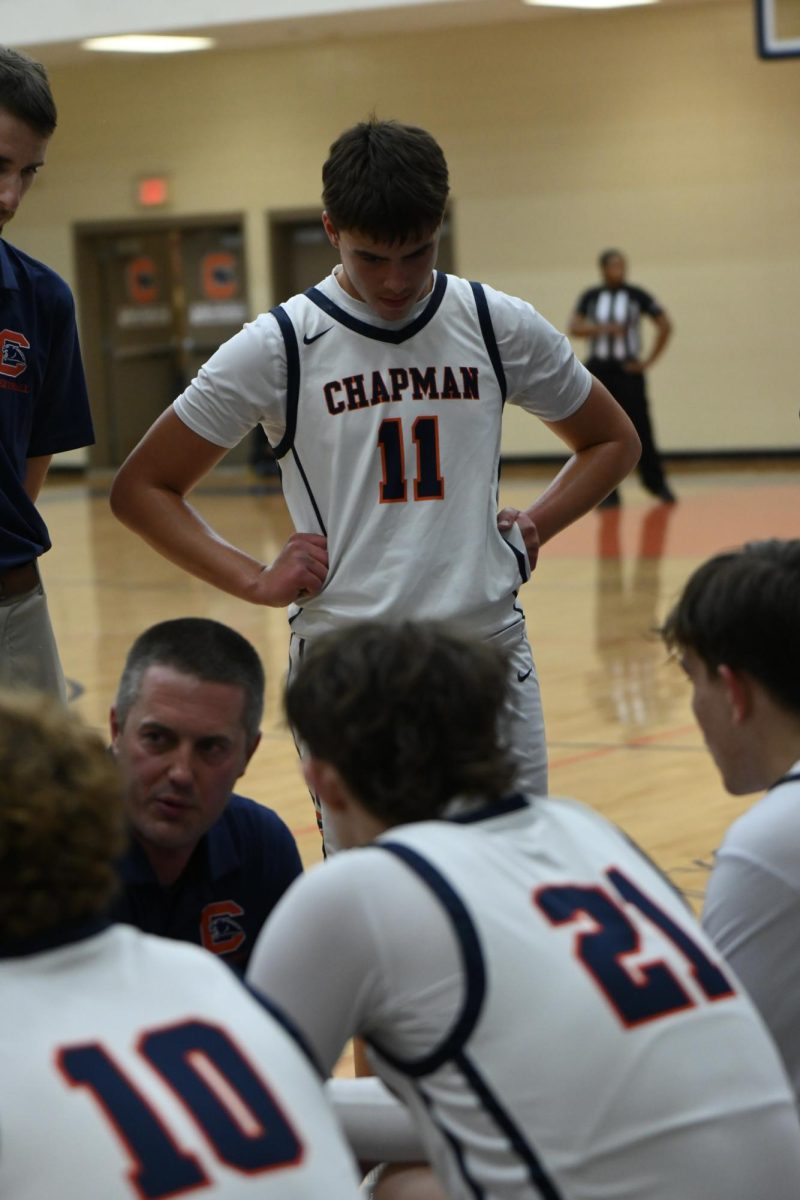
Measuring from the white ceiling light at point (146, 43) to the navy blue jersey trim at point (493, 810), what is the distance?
1429 centimetres

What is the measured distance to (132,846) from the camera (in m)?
2.41

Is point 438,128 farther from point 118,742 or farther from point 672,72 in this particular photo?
point 118,742

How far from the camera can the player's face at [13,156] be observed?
8.89 feet

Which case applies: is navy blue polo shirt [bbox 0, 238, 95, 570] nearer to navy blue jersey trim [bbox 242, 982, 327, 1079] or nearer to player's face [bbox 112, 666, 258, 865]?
player's face [bbox 112, 666, 258, 865]

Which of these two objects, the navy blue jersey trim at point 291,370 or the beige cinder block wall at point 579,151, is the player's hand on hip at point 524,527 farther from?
the beige cinder block wall at point 579,151

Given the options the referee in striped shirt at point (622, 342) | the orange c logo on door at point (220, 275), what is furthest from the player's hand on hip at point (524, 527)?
the orange c logo on door at point (220, 275)

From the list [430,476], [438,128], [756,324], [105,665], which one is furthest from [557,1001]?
[438,128]

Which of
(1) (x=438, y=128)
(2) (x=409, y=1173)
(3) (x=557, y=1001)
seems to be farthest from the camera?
(1) (x=438, y=128)

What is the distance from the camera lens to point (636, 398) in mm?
13969

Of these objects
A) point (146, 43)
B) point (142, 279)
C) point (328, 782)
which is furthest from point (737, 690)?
point (142, 279)

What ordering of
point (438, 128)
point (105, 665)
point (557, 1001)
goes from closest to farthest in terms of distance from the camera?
1. point (557, 1001)
2. point (105, 665)
3. point (438, 128)

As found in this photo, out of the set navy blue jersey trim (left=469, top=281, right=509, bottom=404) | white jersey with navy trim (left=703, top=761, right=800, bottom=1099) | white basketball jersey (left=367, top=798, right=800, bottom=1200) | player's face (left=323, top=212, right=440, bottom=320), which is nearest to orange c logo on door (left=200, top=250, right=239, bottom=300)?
navy blue jersey trim (left=469, top=281, right=509, bottom=404)

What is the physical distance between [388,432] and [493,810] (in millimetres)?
1194

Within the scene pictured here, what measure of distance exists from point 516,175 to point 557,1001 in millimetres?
15987
